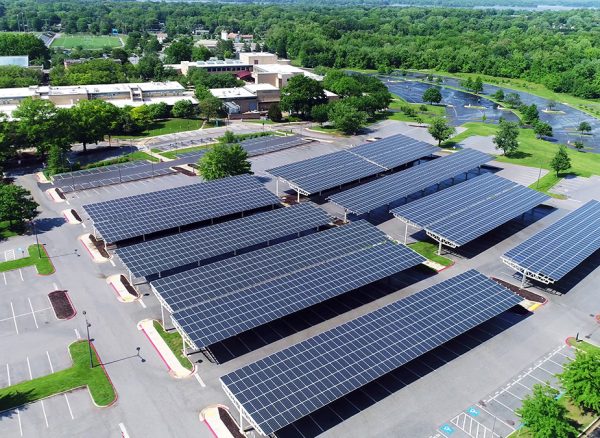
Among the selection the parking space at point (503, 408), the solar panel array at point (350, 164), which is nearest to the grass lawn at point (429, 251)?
the solar panel array at point (350, 164)

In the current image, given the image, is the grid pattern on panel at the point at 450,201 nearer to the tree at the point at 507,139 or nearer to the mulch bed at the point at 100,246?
the tree at the point at 507,139

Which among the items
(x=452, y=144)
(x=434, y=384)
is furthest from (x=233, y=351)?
(x=452, y=144)

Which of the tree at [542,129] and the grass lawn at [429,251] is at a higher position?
the tree at [542,129]

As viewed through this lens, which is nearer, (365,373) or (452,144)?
(365,373)

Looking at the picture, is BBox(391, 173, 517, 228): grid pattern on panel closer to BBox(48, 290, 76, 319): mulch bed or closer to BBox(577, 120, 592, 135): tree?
BBox(48, 290, 76, 319): mulch bed

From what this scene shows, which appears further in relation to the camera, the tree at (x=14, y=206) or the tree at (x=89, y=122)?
the tree at (x=89, y=122)

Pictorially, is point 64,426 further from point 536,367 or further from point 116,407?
point 536,367
